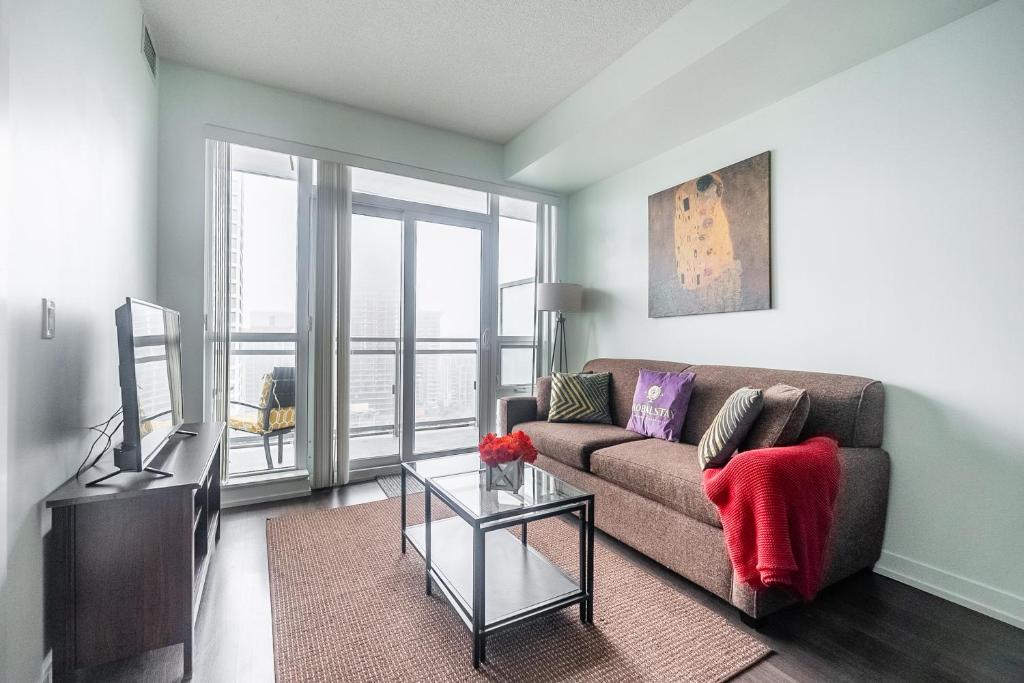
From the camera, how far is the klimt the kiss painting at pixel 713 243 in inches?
105

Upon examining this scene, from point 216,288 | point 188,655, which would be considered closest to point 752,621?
point 188,655

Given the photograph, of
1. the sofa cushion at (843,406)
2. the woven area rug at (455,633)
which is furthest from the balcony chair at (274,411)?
the sofa cushion at (843,406)

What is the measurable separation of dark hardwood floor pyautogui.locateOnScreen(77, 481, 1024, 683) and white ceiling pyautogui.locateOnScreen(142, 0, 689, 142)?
2.78m

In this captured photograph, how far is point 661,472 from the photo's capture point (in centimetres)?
208

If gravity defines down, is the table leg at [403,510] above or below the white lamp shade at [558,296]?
below

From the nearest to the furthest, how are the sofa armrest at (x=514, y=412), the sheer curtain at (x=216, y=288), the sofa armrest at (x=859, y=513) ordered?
the sofa armrest at (x=859, y=513), the sheer curtain at (x=216, y=288), the sofa armrest at (x=514, y=412)

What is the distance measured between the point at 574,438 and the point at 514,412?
70cm

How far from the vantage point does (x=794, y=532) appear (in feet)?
5.34

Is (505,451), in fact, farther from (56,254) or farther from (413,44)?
(413,44)

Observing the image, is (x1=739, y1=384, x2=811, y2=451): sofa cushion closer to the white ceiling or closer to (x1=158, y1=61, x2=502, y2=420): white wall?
the white ceiling

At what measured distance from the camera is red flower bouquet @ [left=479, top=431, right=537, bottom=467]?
1790mm

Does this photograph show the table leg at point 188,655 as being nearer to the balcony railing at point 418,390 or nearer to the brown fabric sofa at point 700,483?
the brown fabric sofa at point 700,483

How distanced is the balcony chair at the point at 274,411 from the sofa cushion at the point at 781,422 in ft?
9.48

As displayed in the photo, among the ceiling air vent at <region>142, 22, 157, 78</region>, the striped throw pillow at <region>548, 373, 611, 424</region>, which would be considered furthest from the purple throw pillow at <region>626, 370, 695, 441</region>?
the ceiling air vent at <region>142, 22, 157, 78</region>
